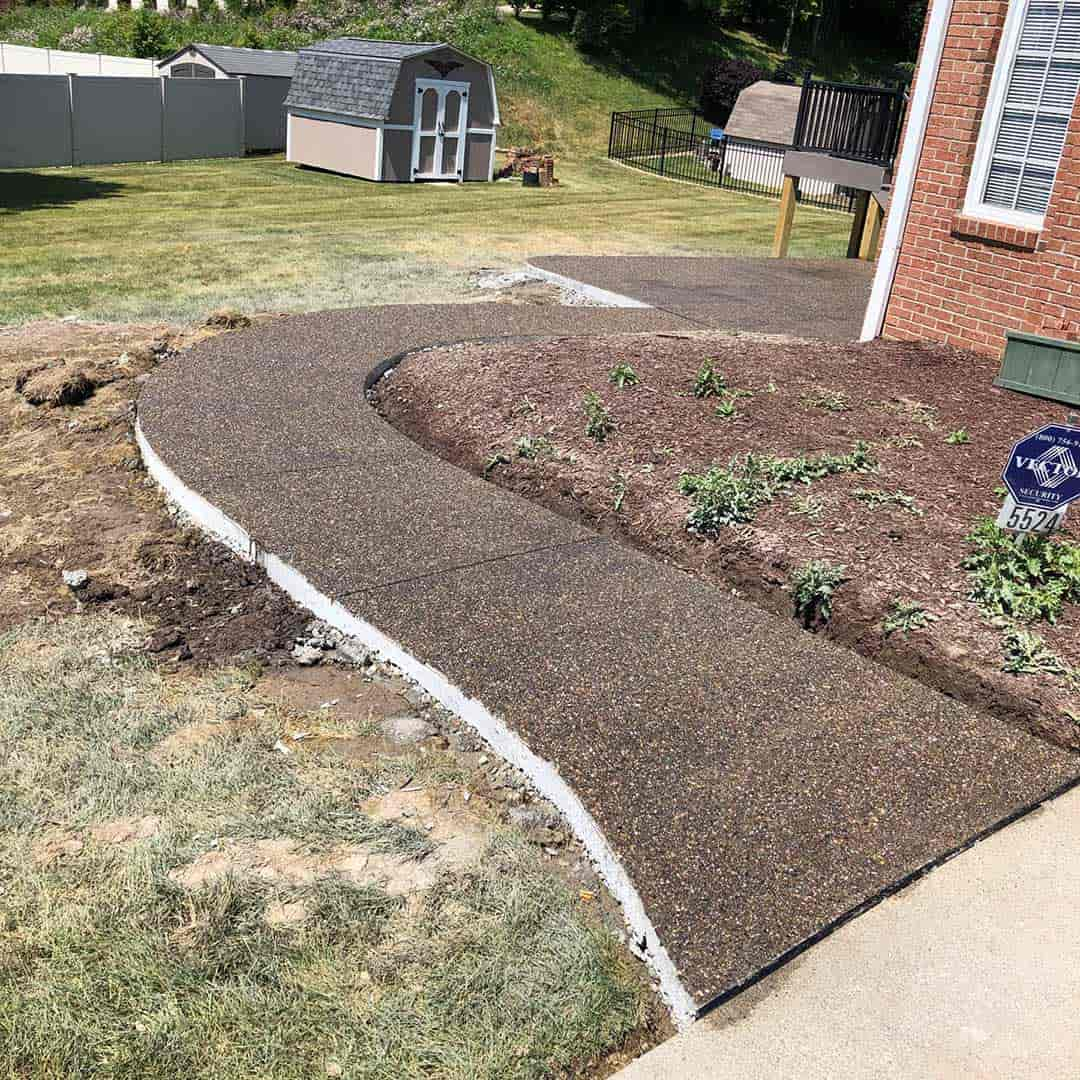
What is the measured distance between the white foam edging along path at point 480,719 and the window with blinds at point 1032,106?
6.56 m

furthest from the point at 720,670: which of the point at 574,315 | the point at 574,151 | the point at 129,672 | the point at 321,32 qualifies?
the point at 321,32

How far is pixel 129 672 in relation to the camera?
4.91 metres

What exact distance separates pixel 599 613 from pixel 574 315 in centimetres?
669

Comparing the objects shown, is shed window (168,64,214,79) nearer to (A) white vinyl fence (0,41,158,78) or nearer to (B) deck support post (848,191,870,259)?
(A) white vinyl fence (0,41,158,78)

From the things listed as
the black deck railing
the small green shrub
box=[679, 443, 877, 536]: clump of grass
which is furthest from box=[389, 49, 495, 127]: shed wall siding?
the small green shrub

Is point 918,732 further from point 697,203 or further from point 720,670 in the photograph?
point 697,203

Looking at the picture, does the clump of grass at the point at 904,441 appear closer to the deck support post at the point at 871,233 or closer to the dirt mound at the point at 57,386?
the dirt mound at the point at 57,386

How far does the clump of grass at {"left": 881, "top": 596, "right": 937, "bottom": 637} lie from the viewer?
5.01 m

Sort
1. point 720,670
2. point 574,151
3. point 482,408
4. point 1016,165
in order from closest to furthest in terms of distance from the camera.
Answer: point 720,670
point 482,408
point 1016,165
point 574,151

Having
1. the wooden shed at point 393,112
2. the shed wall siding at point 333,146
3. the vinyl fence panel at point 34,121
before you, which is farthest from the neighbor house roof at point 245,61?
the vinyl fence panel at point 34,121

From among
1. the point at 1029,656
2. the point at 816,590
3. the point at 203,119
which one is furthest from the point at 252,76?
the point at 1029,656

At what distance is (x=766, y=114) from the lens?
31.5m

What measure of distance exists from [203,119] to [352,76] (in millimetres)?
4084

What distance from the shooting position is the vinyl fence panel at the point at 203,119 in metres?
24.2
